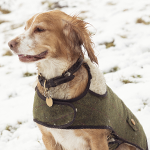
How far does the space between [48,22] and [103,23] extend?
5.26 m

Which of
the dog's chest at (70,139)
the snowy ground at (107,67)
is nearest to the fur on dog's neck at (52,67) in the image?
the snowy ground at (107,67)

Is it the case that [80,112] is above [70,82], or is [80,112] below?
below

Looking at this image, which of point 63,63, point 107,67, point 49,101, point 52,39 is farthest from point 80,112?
point 107,67

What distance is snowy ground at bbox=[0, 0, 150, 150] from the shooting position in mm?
2978

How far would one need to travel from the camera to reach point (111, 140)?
6.82ft

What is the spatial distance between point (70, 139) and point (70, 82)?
1.84ft

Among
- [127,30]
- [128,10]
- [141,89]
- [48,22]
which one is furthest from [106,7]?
[48,22]

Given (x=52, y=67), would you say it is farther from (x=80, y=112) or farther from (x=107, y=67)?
(x=107, y=67)

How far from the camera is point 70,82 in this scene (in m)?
1.80

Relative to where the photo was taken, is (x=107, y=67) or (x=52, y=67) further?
(x=107, y=67)

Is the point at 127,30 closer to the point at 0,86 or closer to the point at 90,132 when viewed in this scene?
the point at 0,86

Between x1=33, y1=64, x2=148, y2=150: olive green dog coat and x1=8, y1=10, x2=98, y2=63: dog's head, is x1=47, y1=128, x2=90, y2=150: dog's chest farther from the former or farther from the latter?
x1=8, y1=10, x2=98, y2=63: dog's head

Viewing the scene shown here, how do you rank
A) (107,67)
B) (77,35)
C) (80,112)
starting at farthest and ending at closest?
(107,67) → (77,35) → (80,112)

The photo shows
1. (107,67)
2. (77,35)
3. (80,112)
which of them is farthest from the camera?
(107,67)
